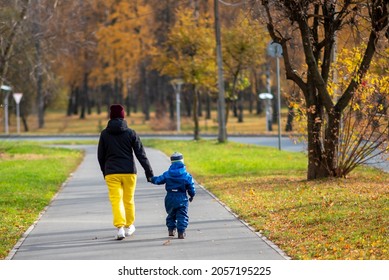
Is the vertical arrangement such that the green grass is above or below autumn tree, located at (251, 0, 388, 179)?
below

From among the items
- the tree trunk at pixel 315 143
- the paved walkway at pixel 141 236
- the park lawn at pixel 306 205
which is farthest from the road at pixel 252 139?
the paved walkway at pixel 141 236

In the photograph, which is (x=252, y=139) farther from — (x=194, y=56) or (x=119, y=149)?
(x=119, y=149)

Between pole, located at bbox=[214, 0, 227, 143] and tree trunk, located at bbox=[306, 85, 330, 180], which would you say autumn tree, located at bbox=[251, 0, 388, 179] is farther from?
pole, located at bbox=[214, 0, 227, 143]

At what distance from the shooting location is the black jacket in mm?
13453

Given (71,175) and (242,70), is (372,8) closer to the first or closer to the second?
(71,175)

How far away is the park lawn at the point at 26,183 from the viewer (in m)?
15.1

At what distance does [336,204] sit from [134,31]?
6112 cm

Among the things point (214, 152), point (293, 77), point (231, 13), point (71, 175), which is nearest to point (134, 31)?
point (231, 13)

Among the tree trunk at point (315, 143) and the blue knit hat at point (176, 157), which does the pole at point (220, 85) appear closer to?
the tree trunk at point (315, 143)

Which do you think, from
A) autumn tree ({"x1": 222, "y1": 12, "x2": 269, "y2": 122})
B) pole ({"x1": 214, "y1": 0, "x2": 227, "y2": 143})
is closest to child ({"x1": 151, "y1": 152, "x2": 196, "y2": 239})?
pole ({"x1": 214, "y1": 0, "x2": 227, "y2": 143})

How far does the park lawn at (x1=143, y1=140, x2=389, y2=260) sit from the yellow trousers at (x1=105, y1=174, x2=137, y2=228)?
1.85 m

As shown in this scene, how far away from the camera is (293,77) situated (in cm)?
2109

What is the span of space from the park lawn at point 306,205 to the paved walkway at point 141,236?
0.39 m

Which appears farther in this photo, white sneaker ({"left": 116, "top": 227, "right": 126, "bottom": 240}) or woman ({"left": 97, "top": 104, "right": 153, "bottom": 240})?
woman ({"left": 97, "top": 104, "right": 153, "bottom": 240})
